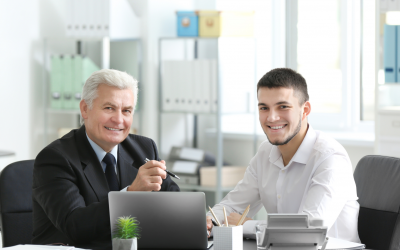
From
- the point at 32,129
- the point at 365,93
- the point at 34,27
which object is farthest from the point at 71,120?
the point at 365,93

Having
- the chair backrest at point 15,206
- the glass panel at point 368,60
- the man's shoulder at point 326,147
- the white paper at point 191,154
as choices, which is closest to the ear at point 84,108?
the chair backrest at point 15,206

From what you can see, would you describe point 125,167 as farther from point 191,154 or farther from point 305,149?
point 191,154

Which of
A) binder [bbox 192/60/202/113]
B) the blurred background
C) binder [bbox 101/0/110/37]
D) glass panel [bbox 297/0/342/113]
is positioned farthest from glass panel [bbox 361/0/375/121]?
binder [bbox 101/0/110/37]

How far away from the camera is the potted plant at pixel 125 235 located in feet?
4.12

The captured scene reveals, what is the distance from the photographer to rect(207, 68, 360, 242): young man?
1.69m

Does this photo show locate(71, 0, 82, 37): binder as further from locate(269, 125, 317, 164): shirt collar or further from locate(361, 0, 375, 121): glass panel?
locate(269, 125, 317, 164): shirt collar

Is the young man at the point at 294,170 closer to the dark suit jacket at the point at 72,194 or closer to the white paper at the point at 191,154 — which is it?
the dark suit jacket at the point at 72,194

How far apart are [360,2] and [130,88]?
245cm

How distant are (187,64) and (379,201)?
92.7 inches

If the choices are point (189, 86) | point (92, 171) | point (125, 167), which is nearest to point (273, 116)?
point (125, 167)

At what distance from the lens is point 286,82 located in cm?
186

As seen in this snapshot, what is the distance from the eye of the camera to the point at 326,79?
12.8ft

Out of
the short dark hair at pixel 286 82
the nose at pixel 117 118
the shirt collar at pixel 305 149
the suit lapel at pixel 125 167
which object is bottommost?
the suit lapel at pixel 125 167

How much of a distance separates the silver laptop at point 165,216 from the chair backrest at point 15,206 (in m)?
0.70
